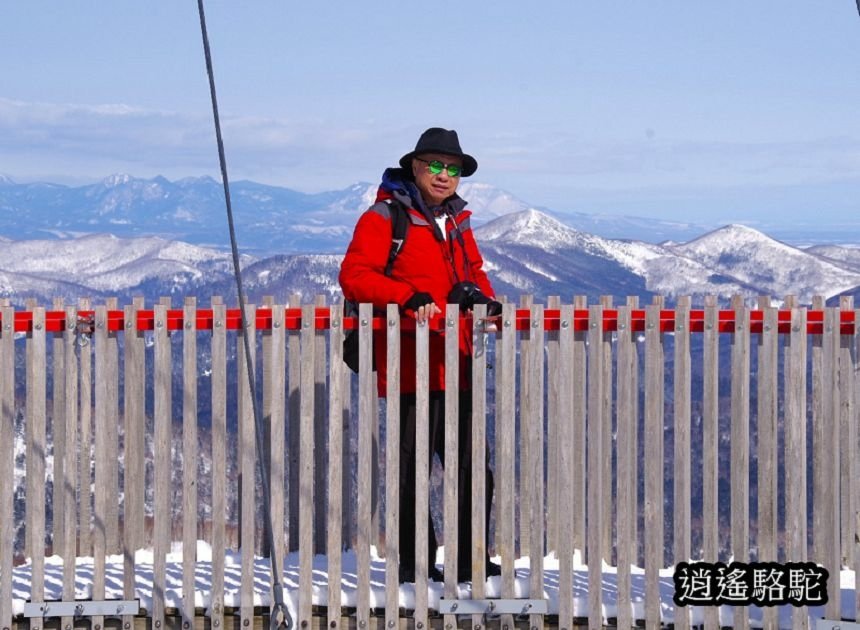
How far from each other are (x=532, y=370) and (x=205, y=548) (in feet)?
9.12

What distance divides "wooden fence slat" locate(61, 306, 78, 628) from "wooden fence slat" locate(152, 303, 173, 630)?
47cm

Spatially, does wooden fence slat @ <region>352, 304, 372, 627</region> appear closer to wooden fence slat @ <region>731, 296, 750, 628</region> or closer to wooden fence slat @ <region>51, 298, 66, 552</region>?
wooden fence slat @ <region>51, 298, 66, 552</region>

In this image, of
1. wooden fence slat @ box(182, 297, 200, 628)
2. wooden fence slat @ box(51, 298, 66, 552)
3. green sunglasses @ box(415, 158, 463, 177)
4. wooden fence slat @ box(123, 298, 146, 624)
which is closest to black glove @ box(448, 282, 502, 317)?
green sunglasses @ box(415, 158, 463, 177)

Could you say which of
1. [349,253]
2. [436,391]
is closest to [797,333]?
[436,391]

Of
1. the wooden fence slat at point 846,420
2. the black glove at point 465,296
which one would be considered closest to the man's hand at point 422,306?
the black glove at point 465,296

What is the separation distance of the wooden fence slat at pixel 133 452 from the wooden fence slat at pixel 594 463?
241 centimetres

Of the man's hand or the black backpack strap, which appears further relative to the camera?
the black backpack strap

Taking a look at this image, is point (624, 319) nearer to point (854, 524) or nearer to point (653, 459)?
point (653, 459)

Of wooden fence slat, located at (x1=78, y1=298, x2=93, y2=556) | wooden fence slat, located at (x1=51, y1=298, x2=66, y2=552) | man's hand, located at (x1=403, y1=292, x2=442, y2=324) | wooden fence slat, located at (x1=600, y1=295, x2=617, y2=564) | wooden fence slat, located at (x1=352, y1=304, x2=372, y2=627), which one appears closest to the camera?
man's hand, located at (x1=403, y1=292, x2=442, y2=324)

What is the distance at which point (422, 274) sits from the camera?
7.19 metres

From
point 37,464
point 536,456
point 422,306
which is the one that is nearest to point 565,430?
point 536,456

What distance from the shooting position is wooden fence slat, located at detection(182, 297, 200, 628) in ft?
23.3

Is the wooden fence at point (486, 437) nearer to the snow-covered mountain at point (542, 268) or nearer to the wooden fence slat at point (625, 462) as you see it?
the wooden fence slat at point (625, 462)

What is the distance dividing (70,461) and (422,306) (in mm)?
2243
